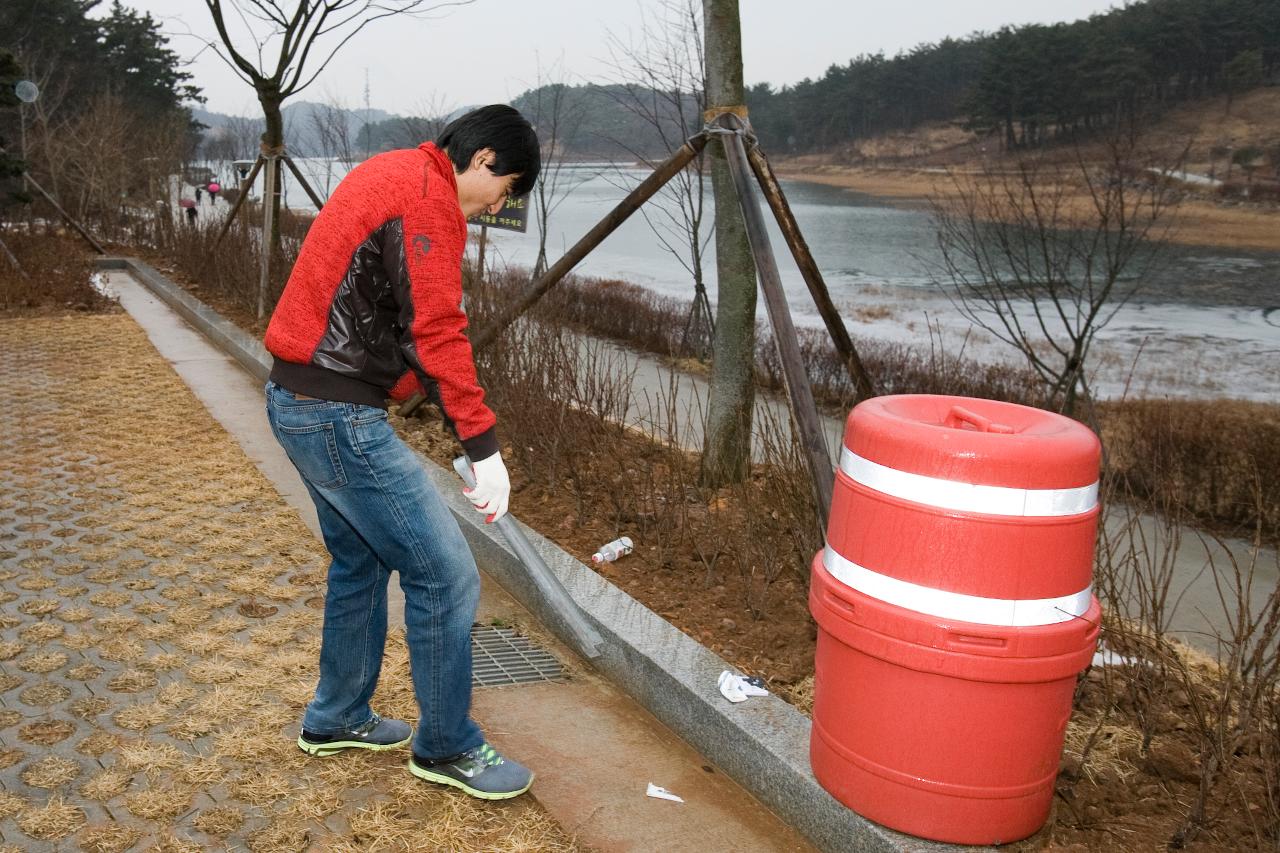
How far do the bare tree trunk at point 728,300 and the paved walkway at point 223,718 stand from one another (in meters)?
1.50

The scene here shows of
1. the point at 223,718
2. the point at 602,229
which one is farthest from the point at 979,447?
the point at 602,229

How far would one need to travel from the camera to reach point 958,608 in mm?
2369

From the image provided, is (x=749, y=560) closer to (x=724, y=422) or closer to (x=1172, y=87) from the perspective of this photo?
(x=724, y=422)

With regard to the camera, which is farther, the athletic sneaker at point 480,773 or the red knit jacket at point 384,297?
the athletic sneaker at point 480,773

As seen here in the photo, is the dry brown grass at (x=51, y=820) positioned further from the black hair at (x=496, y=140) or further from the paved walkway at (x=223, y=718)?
the black hair at (x=496, y=140)

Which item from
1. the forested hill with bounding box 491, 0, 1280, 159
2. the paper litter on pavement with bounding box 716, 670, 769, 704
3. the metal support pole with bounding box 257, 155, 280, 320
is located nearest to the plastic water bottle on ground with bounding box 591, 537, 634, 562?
the paper litter on pavement with bounding box 716, 670, 769, 704

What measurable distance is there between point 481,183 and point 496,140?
105 millimetres

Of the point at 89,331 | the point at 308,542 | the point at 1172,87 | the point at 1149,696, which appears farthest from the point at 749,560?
the point at 1172,87

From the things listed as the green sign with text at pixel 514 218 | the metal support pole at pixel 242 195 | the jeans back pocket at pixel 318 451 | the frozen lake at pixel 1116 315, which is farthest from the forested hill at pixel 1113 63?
the jeans back pocket at pixel 318 451

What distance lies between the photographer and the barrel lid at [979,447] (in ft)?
7.61

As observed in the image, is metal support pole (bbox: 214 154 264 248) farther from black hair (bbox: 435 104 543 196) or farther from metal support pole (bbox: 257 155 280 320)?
black hair (bbox: 435 104 543 196)

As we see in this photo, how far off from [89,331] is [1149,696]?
10.8m

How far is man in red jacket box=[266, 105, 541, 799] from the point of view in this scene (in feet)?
8.47

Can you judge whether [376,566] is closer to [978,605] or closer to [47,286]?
[978,605]
